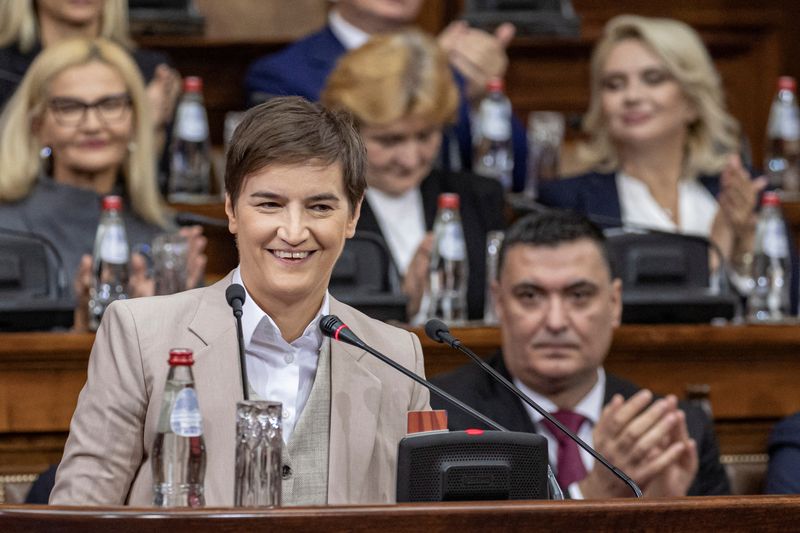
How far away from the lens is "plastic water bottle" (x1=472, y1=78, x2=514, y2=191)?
3.84 metres

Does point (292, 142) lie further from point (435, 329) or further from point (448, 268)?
point (448, 268)

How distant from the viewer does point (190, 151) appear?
3.75 metres

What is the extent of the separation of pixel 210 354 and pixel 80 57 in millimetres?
1813

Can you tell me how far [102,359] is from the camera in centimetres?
159

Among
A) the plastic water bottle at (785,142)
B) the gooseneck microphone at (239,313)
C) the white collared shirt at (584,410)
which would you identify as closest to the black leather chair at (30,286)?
the white collared shirt at (584,410)

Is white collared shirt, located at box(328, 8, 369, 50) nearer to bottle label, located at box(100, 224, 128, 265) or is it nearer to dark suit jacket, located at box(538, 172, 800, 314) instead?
dark suit jacket, located at box(538, 172, 800, 314)

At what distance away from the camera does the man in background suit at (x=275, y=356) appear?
1.56 m

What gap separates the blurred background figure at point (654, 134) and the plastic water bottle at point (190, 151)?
0.84m

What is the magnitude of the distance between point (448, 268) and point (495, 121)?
717mm

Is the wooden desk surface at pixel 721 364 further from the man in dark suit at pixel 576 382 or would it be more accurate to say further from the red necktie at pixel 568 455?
the red necktie at pixel 568 455

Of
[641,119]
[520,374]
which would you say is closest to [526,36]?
[641,119]

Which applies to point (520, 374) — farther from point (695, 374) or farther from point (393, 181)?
point (393, 181)

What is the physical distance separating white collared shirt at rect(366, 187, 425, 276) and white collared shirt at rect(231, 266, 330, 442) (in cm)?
168

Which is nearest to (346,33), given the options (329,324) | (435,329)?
(435,329)
